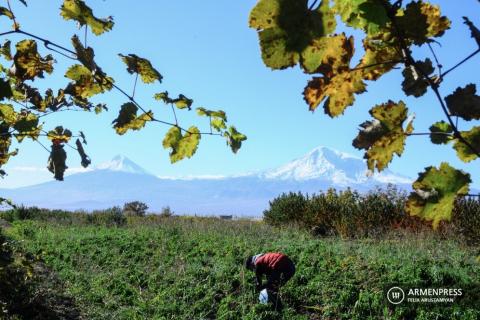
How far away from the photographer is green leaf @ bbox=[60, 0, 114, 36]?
51.1 inches

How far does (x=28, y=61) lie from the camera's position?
1.63 meters

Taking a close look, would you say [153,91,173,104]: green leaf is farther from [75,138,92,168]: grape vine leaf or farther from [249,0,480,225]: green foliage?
[249,0,480,225]: green foliage

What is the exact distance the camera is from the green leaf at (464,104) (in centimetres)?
62

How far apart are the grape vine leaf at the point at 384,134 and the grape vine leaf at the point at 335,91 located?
3.6 inches

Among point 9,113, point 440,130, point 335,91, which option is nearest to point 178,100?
point 335,91

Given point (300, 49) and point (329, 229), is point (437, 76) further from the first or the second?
point (329, 229)

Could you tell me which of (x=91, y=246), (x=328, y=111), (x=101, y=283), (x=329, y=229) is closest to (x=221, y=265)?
(x=101, y=283)

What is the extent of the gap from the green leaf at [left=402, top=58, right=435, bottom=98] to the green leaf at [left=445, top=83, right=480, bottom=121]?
5 cm

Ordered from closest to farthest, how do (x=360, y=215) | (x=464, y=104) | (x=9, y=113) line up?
1. (x=464, y=104)
2. (x=9, y=113)
3. (x=360, y=215)

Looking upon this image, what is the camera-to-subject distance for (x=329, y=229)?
42.9 feet

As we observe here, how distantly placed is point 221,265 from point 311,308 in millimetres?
2163

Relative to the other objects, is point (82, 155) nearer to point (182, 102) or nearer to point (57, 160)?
point (57, 160)

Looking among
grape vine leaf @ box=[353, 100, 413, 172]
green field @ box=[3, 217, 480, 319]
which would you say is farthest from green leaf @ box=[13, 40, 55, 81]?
green field @ box=[3, 217, 480, 319]

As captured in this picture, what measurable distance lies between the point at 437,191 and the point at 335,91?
0.84ft
